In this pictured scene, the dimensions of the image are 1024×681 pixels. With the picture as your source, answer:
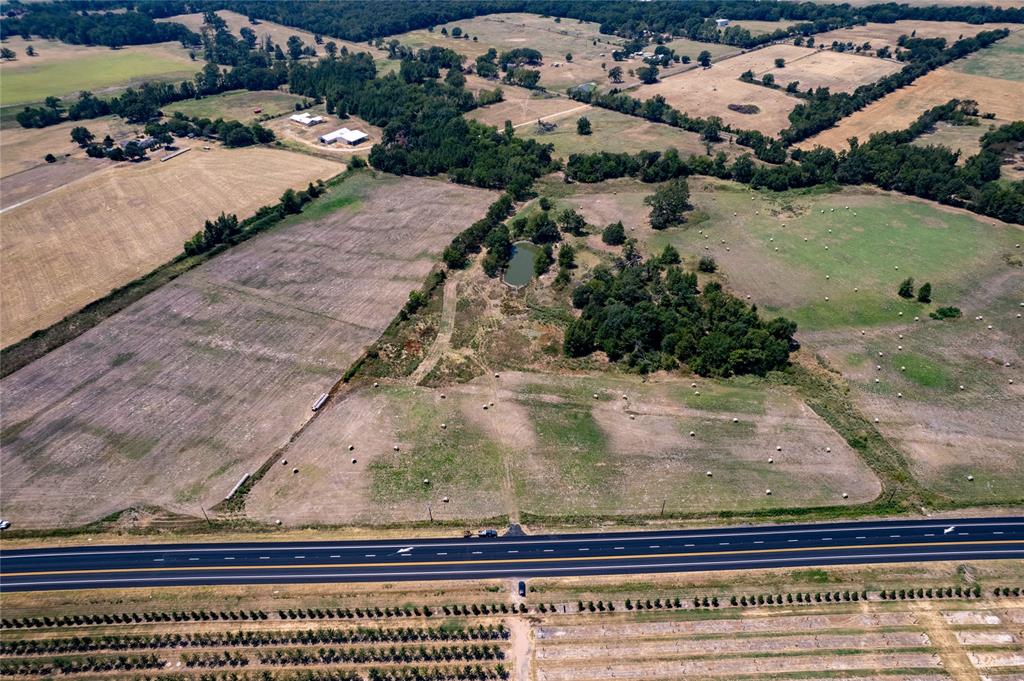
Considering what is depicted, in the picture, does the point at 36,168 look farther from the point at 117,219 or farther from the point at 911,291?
the point at 911,291

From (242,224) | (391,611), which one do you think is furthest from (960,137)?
(242,224)

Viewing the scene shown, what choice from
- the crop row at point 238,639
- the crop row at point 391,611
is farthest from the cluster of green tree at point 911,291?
the crop row at point 238,639

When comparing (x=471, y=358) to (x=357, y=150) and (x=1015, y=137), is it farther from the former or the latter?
(x=1015, y=137)

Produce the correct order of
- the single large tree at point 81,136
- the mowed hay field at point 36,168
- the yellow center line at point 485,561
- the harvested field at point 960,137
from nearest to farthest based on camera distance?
1. the yellow center line at point 485,561
2. the mowed hay field at point 36,168
3. the harvested field at point 960,137
4. the single large tree at point 81,136

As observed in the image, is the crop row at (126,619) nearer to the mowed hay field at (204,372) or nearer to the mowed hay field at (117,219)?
the mowed hay field at (204,372)

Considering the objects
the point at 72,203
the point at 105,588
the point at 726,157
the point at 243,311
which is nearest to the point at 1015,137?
the point at 726,157

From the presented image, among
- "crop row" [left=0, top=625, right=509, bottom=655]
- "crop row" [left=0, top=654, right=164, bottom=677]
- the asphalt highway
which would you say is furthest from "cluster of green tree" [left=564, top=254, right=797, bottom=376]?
"crop row" [left=0, top=654, right=164, bottom=677]
